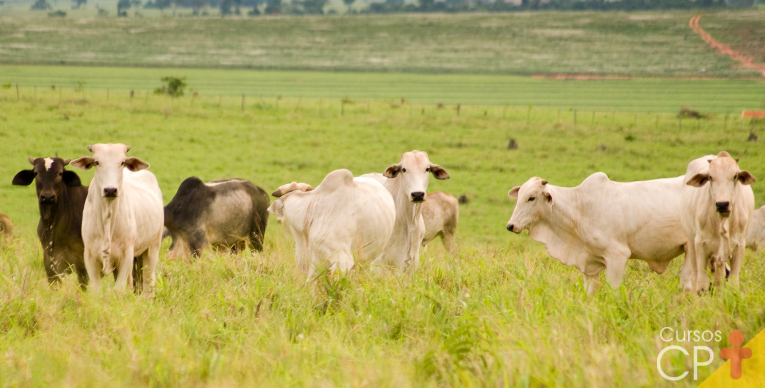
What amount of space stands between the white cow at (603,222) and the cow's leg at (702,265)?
586 mm

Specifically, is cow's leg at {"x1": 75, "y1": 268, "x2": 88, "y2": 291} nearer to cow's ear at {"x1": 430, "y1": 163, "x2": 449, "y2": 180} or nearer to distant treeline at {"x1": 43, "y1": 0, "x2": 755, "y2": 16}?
cow's ear at {"x1": 430, "y1": 163, "x2": 449, "y2": 180}

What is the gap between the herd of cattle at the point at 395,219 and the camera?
20.9 ft

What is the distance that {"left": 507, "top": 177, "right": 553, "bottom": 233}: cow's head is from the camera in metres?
7.47

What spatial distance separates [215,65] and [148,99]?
38.8 m

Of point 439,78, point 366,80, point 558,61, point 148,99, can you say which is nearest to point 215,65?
point 366,80

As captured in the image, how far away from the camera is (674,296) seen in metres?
5.98

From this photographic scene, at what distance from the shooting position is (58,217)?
7.33 m

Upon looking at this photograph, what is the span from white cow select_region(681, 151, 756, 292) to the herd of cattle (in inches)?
0.4

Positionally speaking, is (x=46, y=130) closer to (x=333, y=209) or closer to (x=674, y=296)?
(x=333, y=209)

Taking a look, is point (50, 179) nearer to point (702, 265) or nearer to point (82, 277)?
point (82, 277)

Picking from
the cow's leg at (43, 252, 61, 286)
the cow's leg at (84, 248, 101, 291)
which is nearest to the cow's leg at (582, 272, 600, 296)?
the cow's leg at (84, 248, 101, 291)

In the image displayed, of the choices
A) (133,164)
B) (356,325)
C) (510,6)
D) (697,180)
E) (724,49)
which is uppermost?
(510,6)
